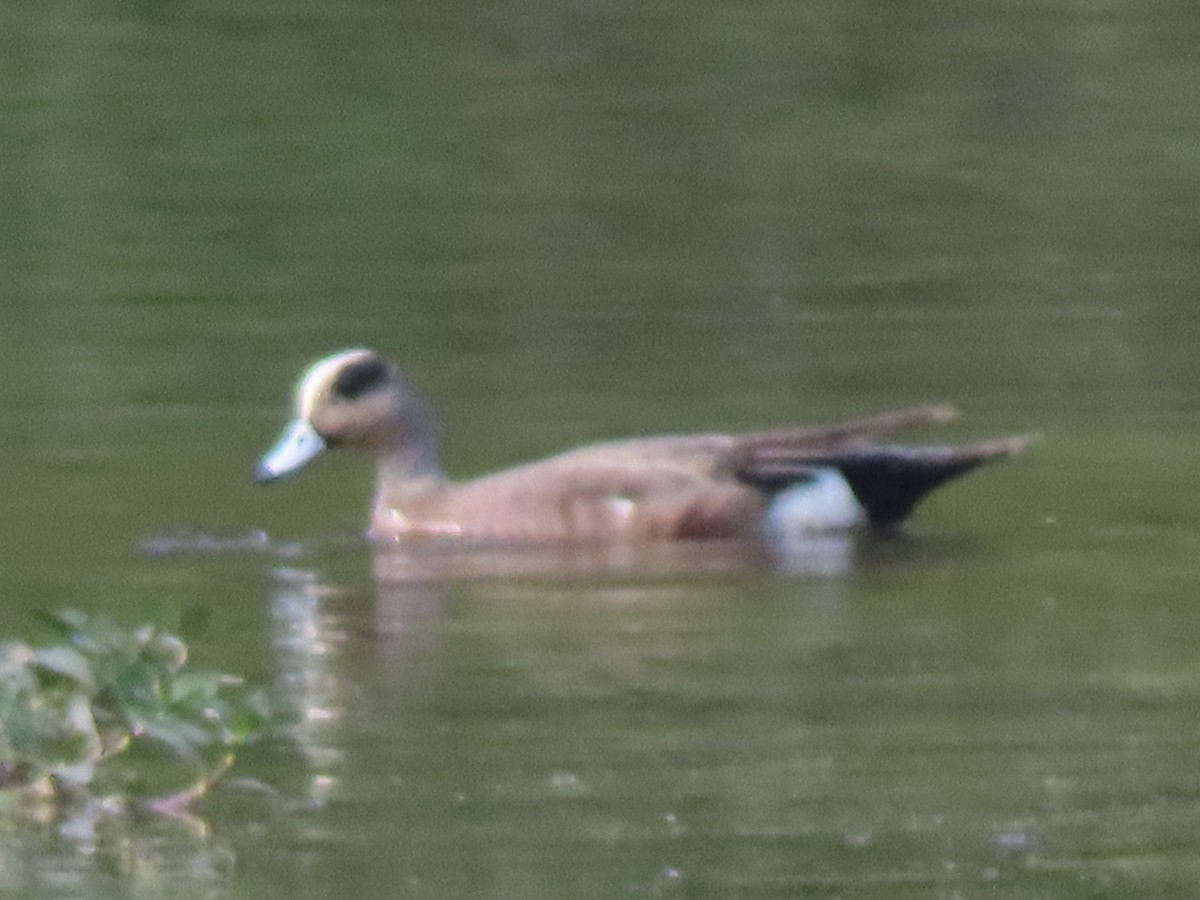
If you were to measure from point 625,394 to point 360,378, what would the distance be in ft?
4.57

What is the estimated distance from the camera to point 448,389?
12.9 m

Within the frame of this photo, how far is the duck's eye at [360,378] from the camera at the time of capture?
1151 cm

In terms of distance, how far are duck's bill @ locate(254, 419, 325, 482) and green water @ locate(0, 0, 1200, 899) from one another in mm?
131

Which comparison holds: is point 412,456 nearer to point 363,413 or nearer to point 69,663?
point 363,413

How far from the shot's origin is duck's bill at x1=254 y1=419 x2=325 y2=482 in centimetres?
1114

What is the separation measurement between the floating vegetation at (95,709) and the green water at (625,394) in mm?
98

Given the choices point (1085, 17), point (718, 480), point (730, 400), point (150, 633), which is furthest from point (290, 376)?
point (1085, 17)

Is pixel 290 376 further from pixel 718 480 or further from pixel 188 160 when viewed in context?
pixel 188 160

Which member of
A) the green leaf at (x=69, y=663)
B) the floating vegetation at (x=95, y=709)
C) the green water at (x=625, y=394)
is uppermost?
the green leaf at (x=69, y=663)

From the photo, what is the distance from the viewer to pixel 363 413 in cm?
1150

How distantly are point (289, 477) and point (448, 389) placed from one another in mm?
1448

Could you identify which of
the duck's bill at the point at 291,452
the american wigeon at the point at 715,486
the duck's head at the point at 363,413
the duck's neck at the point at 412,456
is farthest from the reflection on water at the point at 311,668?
the duck's head at the point at 363,413

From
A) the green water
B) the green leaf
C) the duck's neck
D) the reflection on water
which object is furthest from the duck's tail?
the green leaf

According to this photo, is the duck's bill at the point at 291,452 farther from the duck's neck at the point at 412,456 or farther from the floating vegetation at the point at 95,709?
the floating vegetation at the point at 95,709
